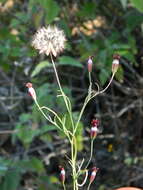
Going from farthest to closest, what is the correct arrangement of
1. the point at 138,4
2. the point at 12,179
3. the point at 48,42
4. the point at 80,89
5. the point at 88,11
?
the point at 80,89
the point at 88,11
the point at 12,179
the point at 138,4
the point at 48,42

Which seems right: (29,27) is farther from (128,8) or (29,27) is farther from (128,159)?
(128,159)

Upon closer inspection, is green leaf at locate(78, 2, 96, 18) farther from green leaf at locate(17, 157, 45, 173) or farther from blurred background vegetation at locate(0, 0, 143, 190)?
green leaf at locate(17, 157, 45, 173)

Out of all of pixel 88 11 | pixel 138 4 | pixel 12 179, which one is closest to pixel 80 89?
pixel 88 11

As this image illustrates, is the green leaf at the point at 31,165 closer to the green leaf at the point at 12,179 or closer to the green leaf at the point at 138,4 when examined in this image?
the green leaf at the point at 12,179

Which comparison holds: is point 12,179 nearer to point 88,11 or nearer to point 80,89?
point 88,11

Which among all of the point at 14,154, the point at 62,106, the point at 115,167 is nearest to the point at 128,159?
the point at 115,167

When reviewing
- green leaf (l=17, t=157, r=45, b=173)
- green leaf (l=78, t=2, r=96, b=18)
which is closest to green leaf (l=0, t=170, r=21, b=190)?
green leaf (l=17, t=157, r=45, b=173)

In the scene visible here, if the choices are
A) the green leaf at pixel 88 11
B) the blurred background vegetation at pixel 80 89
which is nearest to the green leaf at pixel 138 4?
the blurred background vegetation at pixel 80 89

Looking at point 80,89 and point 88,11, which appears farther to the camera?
point 80,89
